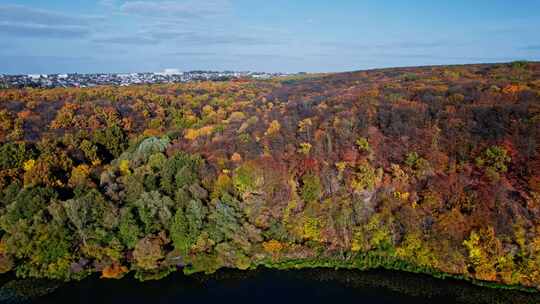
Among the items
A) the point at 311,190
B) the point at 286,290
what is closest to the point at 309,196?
the point at 311,190

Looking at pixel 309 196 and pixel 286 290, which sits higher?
pixel 309 196

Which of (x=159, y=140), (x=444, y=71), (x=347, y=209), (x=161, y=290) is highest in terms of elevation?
(x=444, y=71)

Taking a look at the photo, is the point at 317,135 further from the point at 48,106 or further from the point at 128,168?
the point at 48,106

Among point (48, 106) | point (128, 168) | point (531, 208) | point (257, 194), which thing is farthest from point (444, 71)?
point (48, 106)

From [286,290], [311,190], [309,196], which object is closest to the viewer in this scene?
[286,290]

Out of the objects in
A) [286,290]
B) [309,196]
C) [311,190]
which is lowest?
[286,290]

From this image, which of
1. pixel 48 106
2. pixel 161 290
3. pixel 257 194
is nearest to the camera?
pixel 161 290

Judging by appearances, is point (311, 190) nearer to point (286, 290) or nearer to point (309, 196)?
point (309, 196)
